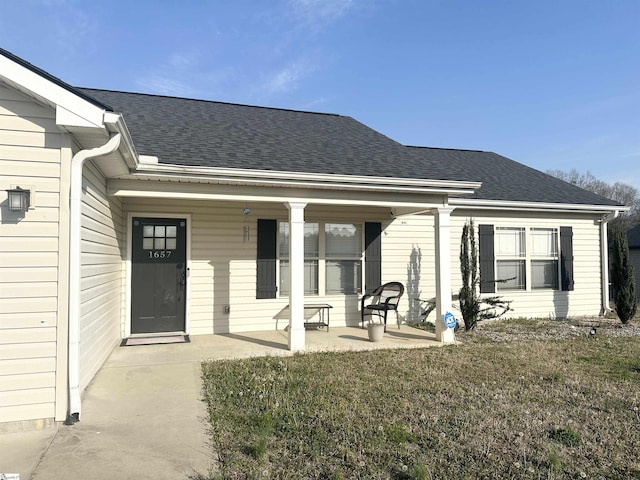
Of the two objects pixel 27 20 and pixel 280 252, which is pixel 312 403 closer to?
pixel 280 252

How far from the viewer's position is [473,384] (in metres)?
4.38

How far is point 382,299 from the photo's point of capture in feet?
26.1

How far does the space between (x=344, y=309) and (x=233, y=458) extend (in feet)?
17.0

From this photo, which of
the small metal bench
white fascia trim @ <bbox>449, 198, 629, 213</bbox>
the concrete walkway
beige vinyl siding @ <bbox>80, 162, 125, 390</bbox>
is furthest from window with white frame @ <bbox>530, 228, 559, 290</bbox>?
beige vinyl siding @ <bbox>80, 162, 125, 390</bbox>

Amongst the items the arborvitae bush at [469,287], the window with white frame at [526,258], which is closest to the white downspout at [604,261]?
the window with white frame at [526,258]

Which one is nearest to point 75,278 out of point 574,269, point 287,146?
point 287,146

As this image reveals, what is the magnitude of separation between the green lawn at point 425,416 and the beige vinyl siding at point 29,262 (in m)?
1.46

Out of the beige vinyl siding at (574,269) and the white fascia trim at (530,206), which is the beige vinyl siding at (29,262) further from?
the beige vinyl siding at (574,269)

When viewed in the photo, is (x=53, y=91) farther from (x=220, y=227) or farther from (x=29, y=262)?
(x=220, y=227)

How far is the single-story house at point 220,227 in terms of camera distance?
10.6ft

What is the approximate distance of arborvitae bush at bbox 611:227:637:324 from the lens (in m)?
8.38

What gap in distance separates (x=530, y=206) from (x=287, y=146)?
554cm

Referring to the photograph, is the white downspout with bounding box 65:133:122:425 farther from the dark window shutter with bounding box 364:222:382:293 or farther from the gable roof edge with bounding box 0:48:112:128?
the dark window shutter with bounding box 364:222:382:293

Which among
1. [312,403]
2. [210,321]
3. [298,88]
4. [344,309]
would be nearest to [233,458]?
[312,403]
